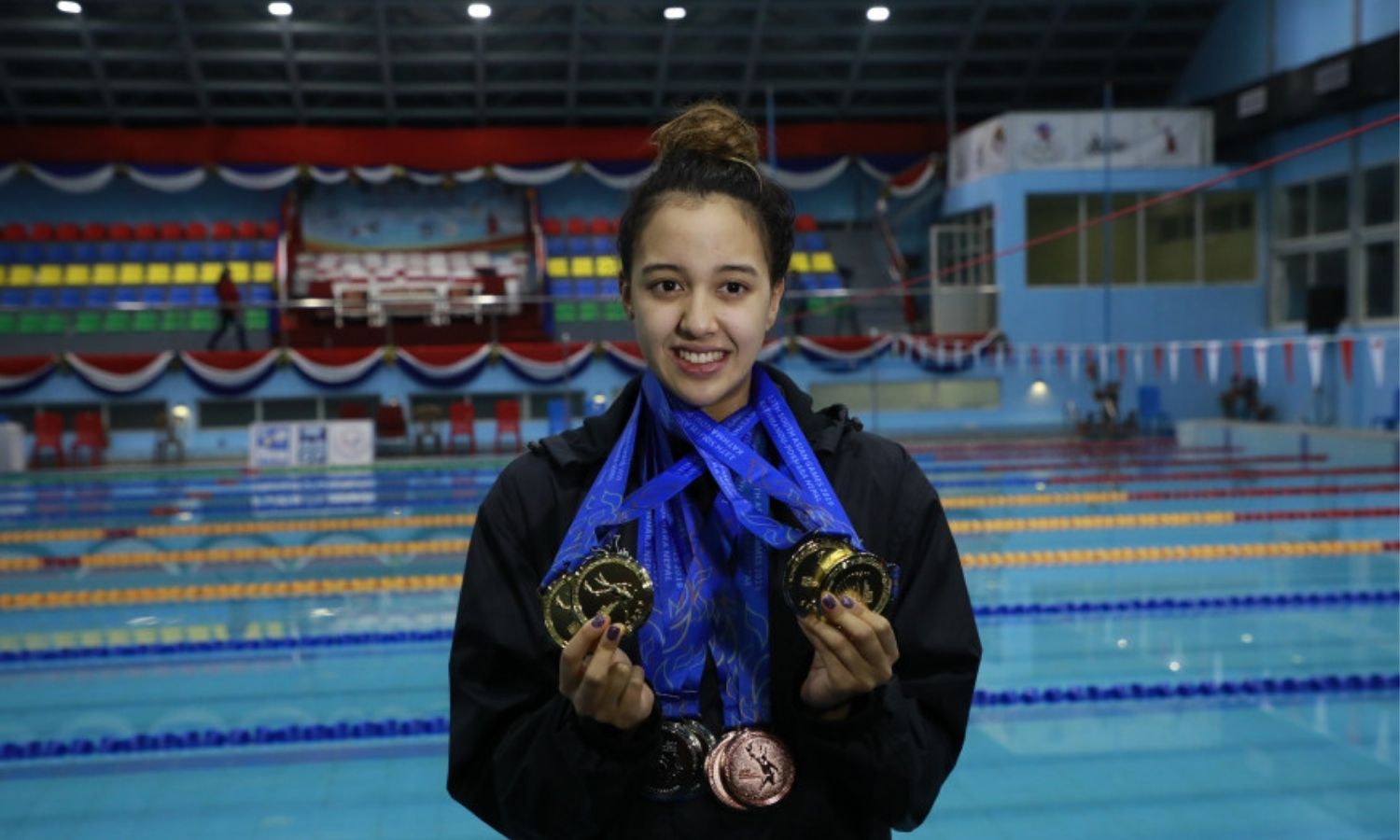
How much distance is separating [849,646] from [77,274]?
22374 millimetres

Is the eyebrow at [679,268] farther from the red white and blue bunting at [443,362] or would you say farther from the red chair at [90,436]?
the red chair at [90,436]

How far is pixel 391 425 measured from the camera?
55.5 ft

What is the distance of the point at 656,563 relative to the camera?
→ 1.42 meters

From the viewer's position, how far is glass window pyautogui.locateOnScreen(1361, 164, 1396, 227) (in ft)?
54.6

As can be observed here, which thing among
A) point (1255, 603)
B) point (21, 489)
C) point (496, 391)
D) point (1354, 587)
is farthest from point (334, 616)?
point (496, 391)

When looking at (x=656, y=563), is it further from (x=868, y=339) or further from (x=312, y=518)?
(x=868, y=339)

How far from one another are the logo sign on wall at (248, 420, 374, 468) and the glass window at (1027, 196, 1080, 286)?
1041cm

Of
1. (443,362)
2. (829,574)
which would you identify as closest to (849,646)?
(829,574)

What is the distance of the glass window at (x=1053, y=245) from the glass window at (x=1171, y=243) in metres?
1.23

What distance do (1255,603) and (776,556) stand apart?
5.82 meters

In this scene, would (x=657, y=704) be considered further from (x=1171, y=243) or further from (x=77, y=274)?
(x=77, y=274)

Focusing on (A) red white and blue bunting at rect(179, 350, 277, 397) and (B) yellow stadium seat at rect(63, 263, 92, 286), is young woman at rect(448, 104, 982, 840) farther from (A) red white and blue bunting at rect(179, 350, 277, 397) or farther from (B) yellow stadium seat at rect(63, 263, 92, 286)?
(B) yellow stadium seat at rect(63, 263, 92, 286)

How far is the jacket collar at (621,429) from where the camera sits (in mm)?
1512

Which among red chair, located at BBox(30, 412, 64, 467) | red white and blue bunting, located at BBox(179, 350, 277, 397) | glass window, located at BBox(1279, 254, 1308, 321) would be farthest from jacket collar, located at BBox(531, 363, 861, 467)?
glass window, located at BBox(1279, 254, 1308, 321)
